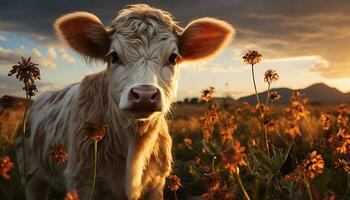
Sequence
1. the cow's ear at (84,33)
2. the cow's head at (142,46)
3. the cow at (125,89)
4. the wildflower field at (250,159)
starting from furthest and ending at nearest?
the cow's ear at (84,33) < the cow at (125,89) < the cow's head at (142,46) < the wildflower field at (250,159)

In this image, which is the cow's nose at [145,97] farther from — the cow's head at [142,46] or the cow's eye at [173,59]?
the cow's eye at [173,59]

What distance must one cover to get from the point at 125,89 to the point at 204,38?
163cm

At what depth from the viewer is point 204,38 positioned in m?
5.32

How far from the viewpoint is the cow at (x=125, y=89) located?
4.43m

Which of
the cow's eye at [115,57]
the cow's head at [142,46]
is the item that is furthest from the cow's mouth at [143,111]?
the cow's eye at [115,57]

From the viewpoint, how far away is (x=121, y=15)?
5012 millimetres

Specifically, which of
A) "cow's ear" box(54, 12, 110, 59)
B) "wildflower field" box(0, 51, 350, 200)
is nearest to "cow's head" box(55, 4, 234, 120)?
"cow's ear" box(54, 12, 110, 59)

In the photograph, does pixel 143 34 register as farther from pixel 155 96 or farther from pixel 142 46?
pixel 155 96

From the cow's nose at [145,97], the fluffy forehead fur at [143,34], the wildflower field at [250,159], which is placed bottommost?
the wildflower field at [250,159]

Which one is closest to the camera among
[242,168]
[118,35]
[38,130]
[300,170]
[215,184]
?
[300,170]

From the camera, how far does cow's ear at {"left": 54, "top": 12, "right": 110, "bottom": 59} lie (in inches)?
190

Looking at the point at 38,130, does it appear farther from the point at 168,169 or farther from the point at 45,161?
the point at 168,169

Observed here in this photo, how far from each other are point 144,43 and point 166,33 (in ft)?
1.09

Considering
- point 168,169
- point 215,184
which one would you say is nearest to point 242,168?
point 168,169
